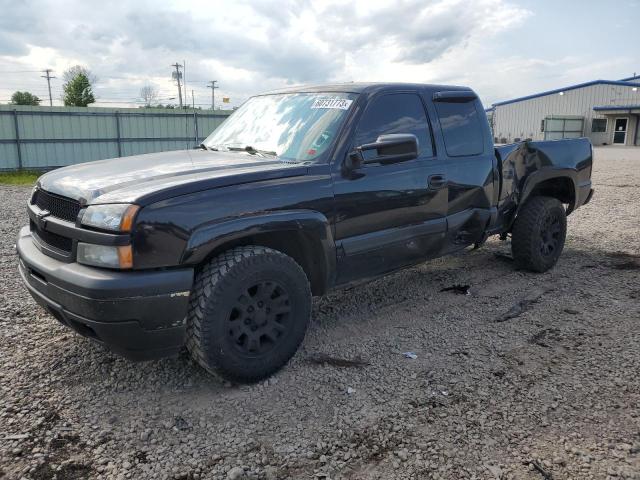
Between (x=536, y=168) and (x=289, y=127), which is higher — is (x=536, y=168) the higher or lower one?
the lower one

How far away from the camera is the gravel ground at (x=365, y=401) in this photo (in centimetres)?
256

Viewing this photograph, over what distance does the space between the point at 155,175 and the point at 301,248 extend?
1043 mm

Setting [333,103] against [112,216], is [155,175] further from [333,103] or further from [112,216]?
[333,103]

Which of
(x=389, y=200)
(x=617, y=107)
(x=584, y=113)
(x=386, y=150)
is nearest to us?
(x=386, y=150)

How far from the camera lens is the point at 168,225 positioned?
2.79m

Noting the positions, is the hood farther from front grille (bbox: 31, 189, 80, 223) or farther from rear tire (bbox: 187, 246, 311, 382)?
rear tire (bbox: 187, 246, 311, 382)

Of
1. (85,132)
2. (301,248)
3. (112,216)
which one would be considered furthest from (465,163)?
(85,132)

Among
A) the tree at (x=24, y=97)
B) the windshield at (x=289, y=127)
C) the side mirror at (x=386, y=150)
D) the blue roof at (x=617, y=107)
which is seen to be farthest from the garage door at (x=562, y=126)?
the tree at (x=24, y=97)

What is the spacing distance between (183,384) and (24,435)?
2.90ft

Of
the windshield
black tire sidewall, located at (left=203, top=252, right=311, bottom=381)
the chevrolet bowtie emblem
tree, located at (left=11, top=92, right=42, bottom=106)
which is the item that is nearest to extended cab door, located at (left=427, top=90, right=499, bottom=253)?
the windshield

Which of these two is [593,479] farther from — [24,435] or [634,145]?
[634,145]

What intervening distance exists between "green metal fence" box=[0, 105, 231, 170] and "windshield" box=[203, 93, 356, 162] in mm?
17703

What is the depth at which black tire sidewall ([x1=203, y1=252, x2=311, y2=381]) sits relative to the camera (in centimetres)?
297

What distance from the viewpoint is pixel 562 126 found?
42094mm
